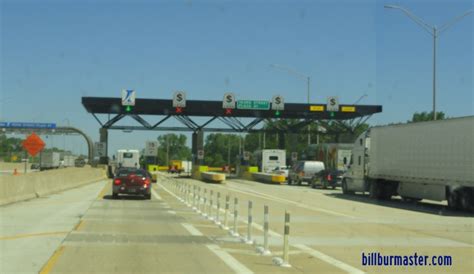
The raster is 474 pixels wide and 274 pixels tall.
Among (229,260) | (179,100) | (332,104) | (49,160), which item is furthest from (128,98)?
(229,260)

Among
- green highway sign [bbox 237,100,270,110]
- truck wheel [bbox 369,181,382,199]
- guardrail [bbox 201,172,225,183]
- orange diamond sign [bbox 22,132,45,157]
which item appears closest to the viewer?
truck wheel [bbox 369,181,382,199]

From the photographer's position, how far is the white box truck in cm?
6962

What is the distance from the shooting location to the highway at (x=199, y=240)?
1086 centimetres

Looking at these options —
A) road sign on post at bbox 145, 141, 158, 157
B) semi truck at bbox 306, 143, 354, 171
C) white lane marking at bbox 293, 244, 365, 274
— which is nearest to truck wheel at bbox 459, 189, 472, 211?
white lane marking at bbox 293, 244, 365, 274

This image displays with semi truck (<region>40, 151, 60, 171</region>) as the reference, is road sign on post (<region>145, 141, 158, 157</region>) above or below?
above

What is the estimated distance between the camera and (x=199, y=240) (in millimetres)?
14391

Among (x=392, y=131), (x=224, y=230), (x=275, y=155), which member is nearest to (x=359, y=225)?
(x=224, y=230)

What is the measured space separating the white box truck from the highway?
45661mm

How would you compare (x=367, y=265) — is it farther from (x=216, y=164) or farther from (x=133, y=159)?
(x=216, y=164)

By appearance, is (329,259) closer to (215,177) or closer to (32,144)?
(32,144)

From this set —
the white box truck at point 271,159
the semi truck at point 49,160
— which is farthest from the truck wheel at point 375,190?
the semi truck at point 49,160

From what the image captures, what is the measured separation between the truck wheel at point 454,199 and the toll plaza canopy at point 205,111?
33482mm

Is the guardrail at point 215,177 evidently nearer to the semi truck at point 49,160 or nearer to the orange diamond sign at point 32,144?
the orange diamond sign at point 32,144

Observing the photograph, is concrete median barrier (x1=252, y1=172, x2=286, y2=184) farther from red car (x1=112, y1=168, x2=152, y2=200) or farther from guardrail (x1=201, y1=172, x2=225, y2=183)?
red car (x1=112, y1=168, x2=152, y2=200)
